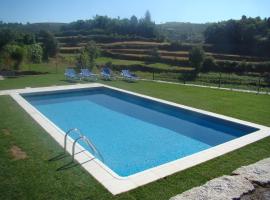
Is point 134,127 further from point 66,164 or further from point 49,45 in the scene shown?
point 49,45

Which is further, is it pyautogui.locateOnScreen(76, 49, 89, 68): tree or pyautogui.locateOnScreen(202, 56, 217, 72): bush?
pyautogui.locateOnScreen(202, 56, 217, 72): bush

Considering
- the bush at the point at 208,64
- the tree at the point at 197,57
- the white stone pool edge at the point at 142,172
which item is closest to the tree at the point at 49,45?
the tree at the point at 197,57

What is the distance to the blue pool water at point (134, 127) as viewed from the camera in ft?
23.3

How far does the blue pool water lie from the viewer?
711 centimetres

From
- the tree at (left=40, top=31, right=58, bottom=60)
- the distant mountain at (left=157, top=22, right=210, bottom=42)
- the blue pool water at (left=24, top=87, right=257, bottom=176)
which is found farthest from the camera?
the distant mountain at (left=157, top=22, right=210, bottom=42)

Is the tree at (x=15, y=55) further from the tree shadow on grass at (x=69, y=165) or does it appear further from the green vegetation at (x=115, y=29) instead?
the green vegetation at (x=115, y=29)

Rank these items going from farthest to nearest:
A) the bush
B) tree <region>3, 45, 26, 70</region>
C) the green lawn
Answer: the bush, tree <region>3, 45, 26, 70</region>, the green lawn

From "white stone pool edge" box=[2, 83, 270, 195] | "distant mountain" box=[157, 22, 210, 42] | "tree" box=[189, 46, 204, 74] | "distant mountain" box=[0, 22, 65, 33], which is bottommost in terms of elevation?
"white stone pool edge" box=[2, 83, 270, 195]

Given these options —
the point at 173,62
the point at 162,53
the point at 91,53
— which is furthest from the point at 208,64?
the point at 91,53

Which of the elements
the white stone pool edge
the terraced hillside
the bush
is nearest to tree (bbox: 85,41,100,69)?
the white stone pool edge

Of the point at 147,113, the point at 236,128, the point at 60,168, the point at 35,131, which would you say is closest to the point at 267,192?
the point at 60,168

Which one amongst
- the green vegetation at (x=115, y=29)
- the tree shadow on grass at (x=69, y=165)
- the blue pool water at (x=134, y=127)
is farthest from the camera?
the green vegetation at (x=115, y=29)

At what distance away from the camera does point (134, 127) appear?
9438mm

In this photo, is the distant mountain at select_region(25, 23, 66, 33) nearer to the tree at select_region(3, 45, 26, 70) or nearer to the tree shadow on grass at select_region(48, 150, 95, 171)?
the tree at select_region(3, 45, 26, 70)
